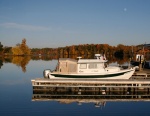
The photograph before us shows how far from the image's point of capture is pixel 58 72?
3014cm

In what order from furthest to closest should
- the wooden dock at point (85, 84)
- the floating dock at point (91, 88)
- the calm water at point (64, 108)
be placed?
the wooden dock at point (85, 84)
the floating dock at point (91, 88)
the calm water at point (64, 108)

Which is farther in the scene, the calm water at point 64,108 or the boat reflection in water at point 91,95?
the boat reflection in water at point 91,95

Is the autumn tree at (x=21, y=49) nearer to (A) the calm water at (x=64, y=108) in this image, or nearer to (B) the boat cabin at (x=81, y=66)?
(B) the boat cabin at (x=81, y=66)

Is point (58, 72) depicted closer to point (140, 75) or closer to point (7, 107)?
point (7, 107)

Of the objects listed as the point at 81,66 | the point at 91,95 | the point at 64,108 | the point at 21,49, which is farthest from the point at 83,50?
the point at 64,108

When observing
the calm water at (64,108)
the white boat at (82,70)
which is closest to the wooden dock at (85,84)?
the white boat at (82,70)

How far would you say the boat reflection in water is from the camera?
85.5 ft

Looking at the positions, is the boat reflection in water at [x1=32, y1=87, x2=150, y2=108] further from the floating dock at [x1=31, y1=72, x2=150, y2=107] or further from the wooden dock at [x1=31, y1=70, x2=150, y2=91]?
the wooden dock at [x1=31, y1=70, x2=150, y2=91]

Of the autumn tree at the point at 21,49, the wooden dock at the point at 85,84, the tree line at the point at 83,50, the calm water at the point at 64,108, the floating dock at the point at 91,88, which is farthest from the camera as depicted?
the tree line at the point at 83,50

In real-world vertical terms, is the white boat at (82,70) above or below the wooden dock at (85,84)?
Answer: above

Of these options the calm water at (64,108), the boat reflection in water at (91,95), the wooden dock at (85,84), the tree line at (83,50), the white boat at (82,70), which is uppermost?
the tree line at (83,50)

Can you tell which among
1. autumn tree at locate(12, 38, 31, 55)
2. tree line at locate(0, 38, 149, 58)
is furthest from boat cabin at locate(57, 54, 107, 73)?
autumn tree at locate(12, 38, 31, 55)

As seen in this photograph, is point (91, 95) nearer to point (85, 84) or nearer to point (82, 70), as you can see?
point (85, 84)

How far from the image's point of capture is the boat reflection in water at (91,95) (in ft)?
85.5
